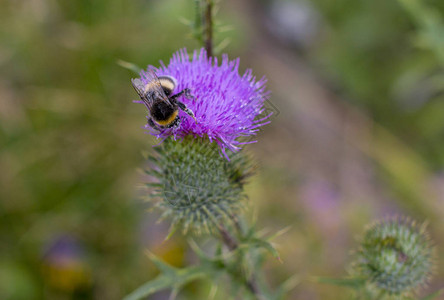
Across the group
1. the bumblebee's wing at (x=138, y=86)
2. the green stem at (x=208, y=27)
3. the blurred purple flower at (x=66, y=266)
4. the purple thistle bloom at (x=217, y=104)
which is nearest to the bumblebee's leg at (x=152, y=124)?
the purple thistle bloom at (x=217, y=104)

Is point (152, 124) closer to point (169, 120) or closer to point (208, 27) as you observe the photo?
point (169, 120)

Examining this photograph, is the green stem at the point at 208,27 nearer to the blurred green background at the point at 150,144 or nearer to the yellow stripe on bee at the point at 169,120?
the yellow stripe on bee at the point at 169,120

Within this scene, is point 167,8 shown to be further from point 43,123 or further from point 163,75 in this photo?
point 163,75

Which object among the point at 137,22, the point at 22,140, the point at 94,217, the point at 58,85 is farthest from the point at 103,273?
the point at 137,22

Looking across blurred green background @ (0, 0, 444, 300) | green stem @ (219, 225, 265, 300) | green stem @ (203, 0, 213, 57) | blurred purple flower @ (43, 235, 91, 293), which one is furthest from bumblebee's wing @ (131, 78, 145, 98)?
blurred purple flower @ (43, 235, 91, 293)

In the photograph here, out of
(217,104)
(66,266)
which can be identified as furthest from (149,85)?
(66,266)

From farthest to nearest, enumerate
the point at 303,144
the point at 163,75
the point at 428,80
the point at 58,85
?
the point at 303,144 < the point at 428,80 < the point at 58,85 < the point at 163,75

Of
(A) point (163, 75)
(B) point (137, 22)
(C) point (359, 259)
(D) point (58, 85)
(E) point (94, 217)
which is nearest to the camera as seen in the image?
(A) point (163, 75)

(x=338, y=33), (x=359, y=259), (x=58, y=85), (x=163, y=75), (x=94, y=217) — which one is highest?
(x=58, y=85)
